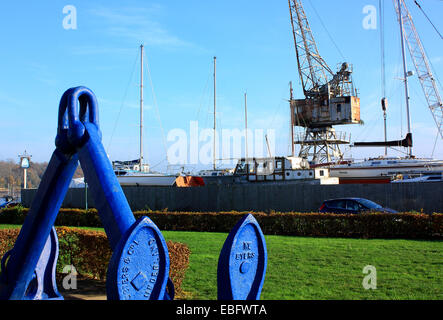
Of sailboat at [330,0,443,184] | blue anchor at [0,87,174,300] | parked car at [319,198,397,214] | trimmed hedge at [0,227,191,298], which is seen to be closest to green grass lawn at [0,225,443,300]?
trimmed hedge at [0,227,191,298]

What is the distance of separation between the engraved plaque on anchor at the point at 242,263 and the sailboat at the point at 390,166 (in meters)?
31.9

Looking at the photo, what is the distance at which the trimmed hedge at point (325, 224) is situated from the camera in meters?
14.5

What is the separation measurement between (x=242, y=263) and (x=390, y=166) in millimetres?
35781

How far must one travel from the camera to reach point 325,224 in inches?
615

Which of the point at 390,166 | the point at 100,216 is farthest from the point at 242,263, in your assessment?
the point at 390,166

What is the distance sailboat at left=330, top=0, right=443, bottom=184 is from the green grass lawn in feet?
76.6

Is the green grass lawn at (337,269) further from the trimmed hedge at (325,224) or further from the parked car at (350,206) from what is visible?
the parked car at (350,206)

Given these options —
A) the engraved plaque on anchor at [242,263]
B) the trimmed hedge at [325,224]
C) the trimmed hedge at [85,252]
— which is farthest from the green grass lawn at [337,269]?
the engraved plaque on anchor at [242,263]

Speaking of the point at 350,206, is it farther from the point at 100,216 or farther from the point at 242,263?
the point at 100,216

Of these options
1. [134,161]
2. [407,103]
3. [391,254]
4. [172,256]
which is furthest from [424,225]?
[134,161]

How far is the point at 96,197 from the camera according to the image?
4434 mm

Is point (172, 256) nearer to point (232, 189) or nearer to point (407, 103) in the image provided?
point (232, 189)

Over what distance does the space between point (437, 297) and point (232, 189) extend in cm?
1861
